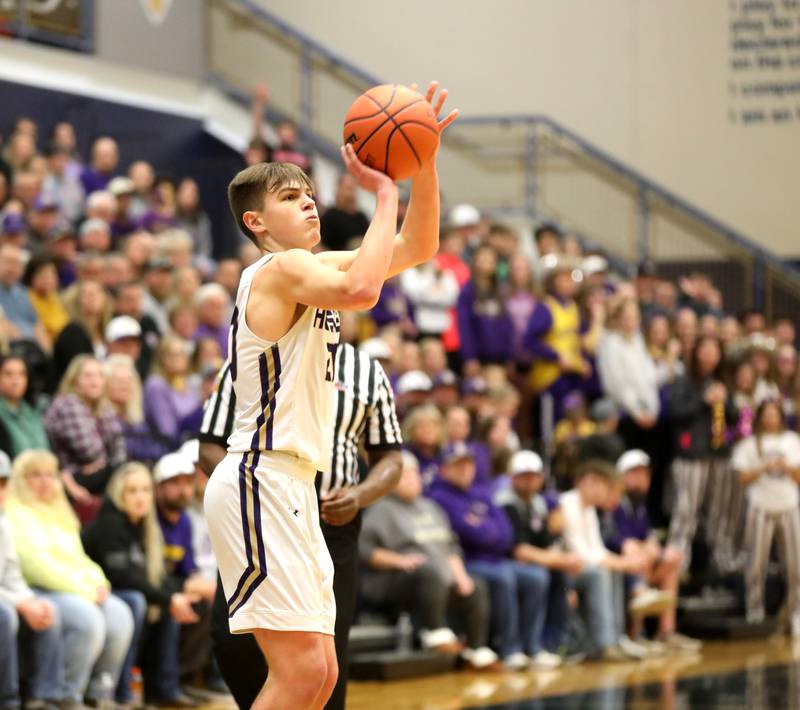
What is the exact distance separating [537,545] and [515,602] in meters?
0.71

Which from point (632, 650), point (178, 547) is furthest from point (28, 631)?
point (632, 650)

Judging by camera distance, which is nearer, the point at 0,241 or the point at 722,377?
the point at 0,241

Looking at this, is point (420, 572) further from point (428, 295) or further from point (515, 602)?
point (428, 295)

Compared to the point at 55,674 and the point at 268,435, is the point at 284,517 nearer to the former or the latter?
the point at 268,435

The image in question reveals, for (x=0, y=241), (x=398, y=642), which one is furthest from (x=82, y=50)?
(x=398, y=642)

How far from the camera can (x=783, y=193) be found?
1909cm

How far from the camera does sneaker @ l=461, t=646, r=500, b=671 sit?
33.4 feet

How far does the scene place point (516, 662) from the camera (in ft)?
34.1

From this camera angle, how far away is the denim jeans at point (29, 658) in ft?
24.6

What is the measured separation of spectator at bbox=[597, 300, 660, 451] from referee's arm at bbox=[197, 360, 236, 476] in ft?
26.8

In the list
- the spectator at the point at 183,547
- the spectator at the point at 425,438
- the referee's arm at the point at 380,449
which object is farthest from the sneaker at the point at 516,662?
the referee's arm at the point at 380,449

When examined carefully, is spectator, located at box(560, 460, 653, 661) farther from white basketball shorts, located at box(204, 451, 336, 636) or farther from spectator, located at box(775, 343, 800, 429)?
white basketball shorts, located at box(204, 451, 336, 636)

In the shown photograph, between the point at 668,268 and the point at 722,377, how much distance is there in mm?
5278

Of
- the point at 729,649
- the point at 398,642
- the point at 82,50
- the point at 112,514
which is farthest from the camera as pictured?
the point at 82,50
